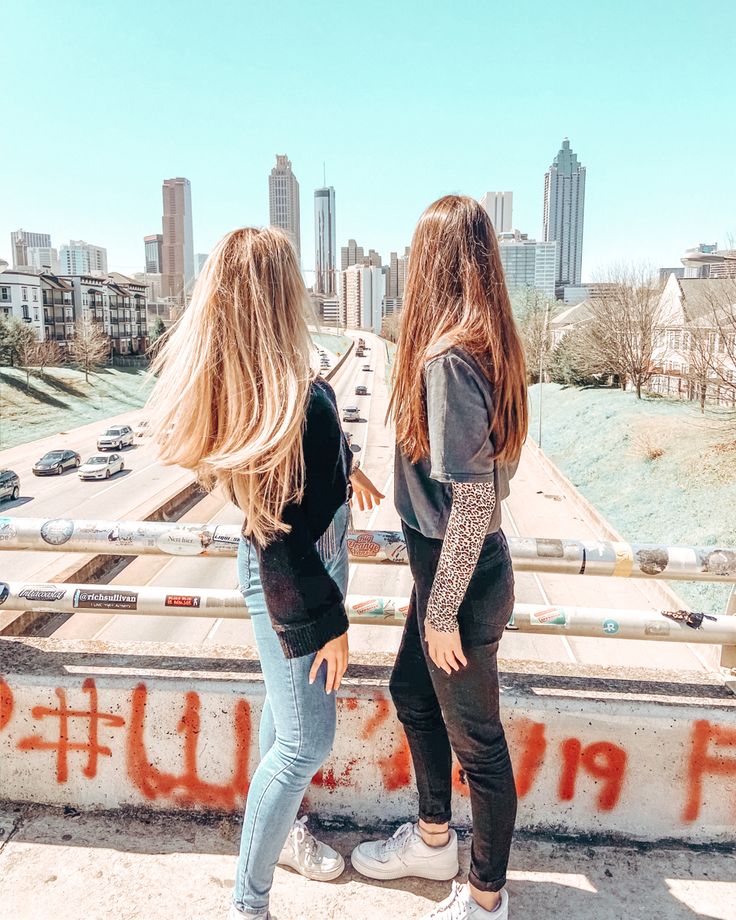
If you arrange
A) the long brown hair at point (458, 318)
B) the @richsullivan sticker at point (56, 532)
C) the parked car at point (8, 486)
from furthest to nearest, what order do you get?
1. the parked car at point (8, 486)
2. the @richsullivan sticker at point (56, 532)
3. the long brown hair at point (458, 318)

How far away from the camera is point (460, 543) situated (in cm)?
182

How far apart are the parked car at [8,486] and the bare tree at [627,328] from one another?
123 ft

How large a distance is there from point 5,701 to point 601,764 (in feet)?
6.82

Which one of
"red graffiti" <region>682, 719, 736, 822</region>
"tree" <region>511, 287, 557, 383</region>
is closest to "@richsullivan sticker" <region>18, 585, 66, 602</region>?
"red graffiti" <region>682, 719, 736, 822</region>

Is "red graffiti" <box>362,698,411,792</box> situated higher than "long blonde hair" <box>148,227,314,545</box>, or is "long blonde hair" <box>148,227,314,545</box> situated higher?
"long blonde hair" <box>148,227,314,545</box>

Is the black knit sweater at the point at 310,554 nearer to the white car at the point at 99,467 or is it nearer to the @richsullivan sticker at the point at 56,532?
the @richsullivan sticker at the point at 56,532

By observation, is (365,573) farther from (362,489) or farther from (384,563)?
(362,489)

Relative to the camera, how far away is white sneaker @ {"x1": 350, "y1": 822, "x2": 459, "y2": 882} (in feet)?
7.34

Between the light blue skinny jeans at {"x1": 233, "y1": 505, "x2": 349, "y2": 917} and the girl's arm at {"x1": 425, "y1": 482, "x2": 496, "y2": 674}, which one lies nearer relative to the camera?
the girl's arm at {"x1": 425, "y1": 482, "x2": 496, "y2": 674}

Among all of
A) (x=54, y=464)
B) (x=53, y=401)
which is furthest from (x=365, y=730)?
(x=53, y=401)

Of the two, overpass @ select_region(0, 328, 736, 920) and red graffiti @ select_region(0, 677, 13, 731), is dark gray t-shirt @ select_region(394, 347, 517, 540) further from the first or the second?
red graffiti @ select_region(0, 677, 13, 731)

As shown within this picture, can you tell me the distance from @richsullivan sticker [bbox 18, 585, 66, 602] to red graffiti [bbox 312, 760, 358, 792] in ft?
3.71

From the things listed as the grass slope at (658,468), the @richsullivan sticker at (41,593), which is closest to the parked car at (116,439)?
the grass slope at (658,468)

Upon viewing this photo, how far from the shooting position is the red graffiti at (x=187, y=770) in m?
2.50
